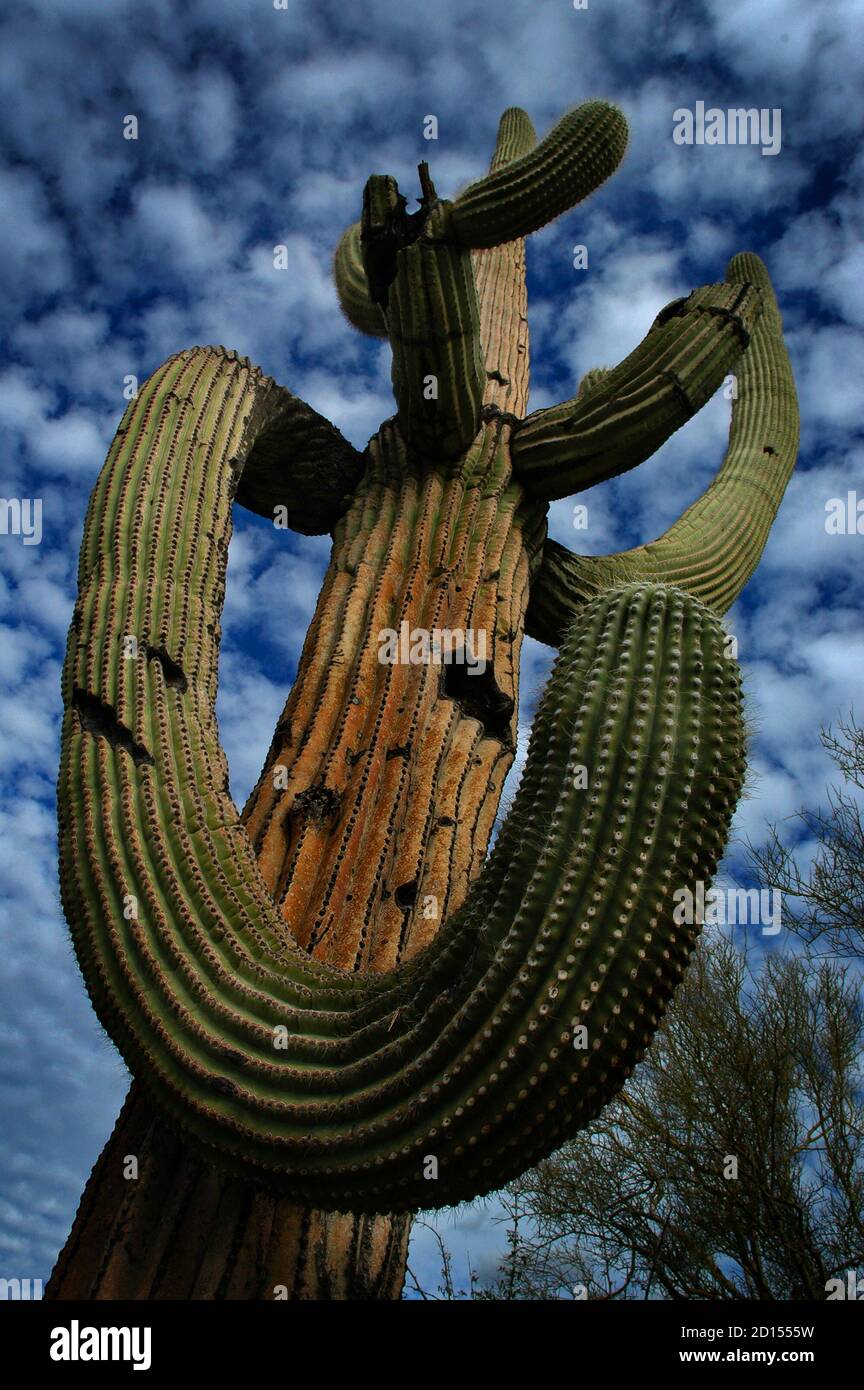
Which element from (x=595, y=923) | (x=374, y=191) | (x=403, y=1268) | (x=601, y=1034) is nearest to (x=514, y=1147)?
(x=601, y=1034)

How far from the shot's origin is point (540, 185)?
3.72 meters

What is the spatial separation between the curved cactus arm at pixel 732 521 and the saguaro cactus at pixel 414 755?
0.02 meters

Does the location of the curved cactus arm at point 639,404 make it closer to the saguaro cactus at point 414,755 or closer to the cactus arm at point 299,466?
the saguaro cactus at point 414,755

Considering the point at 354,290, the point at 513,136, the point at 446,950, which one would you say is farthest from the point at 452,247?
the point at 513,136

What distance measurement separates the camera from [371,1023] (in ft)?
6.67

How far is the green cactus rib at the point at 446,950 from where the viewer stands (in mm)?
1781

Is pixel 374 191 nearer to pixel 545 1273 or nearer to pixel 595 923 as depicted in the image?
pixel 595 923

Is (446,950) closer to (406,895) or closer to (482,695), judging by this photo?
(406,895)

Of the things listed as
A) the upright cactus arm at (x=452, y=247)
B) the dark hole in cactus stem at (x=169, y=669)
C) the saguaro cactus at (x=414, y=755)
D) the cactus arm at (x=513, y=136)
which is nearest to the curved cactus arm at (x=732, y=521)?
the saguaro cactus at (x=414, y=755)

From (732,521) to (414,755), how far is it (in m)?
2.42

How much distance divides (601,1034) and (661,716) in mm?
567

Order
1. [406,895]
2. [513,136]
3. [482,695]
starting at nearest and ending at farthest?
[406,895] → [482,695] → [513,136]

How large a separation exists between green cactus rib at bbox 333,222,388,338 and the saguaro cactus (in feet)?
0.11

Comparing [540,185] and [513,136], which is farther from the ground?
[513,136]
